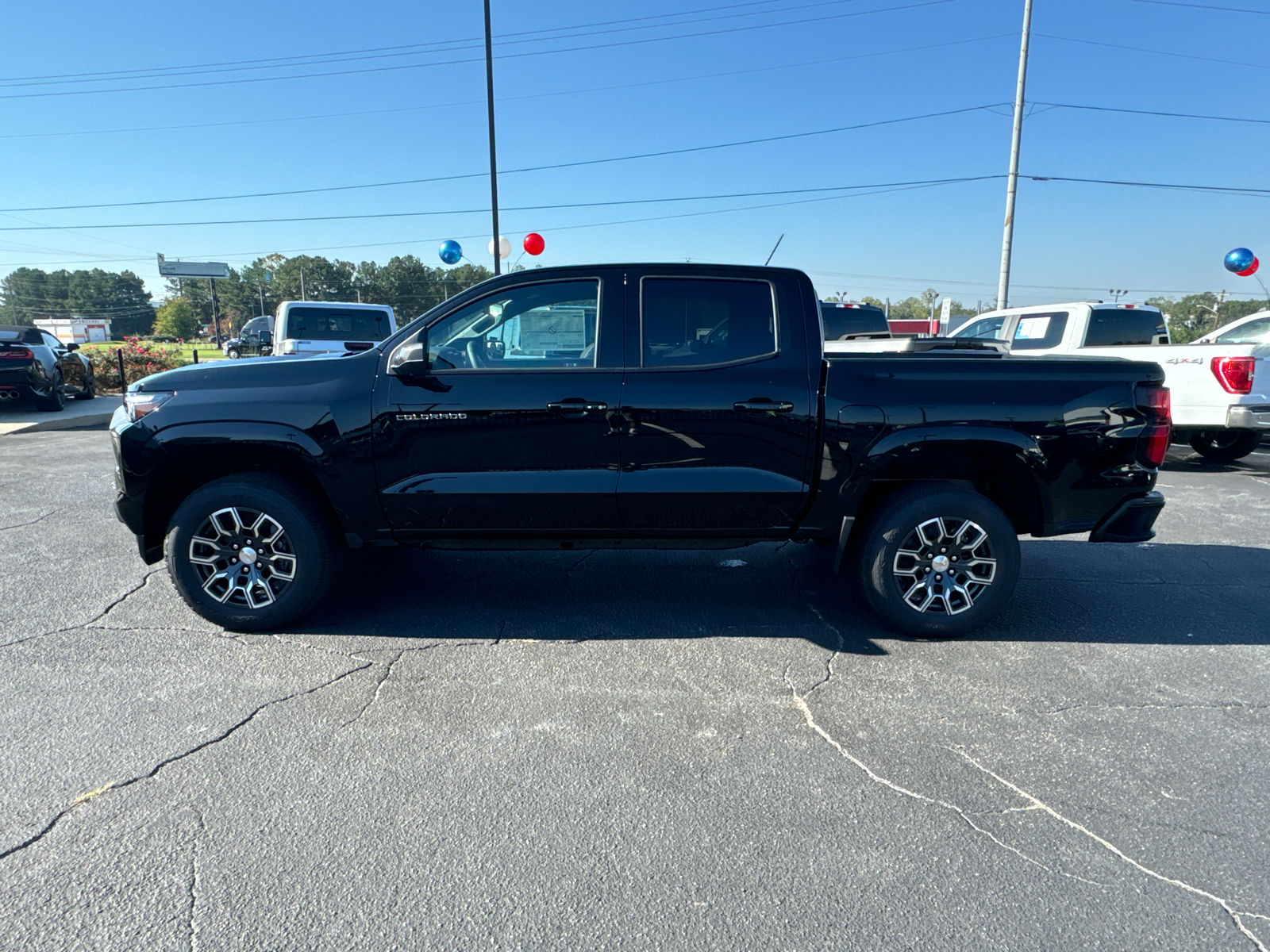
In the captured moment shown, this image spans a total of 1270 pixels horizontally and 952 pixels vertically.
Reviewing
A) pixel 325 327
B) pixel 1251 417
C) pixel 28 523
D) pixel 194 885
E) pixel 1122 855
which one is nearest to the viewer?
pixel 194 885

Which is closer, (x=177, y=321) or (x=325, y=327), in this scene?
(x=325, y=327)

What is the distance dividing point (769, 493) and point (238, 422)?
276 centimetres

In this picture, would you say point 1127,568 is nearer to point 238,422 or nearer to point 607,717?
point 607,717

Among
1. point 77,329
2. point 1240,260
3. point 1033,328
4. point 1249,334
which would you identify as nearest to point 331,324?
point 1033,328

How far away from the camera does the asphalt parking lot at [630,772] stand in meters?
2.15

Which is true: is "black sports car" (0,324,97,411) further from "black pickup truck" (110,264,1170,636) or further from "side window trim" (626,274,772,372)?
"side window trim" (626,274,772,372)

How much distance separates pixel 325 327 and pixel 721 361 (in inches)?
431

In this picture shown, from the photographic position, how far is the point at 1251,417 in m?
8.02

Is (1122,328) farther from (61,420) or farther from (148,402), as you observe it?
(61,420)

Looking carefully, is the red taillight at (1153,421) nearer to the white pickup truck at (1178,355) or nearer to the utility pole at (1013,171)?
the white pickup truck at (1178,355)

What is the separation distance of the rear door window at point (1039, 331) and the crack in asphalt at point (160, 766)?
32.1 ft

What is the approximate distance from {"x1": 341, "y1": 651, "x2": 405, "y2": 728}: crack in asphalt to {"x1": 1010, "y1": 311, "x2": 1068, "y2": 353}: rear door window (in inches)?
371

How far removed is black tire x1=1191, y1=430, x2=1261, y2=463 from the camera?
9.61 meters

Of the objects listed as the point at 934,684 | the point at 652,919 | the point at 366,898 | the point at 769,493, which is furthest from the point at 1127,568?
the point at 366,898
